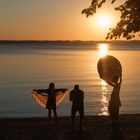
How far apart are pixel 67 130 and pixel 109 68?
17.2 ft

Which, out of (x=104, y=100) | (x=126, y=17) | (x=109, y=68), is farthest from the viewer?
(x=104, y=100)

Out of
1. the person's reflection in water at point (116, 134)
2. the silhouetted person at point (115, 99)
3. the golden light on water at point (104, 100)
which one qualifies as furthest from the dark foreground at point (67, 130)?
the golden light on water at point (104, 100)

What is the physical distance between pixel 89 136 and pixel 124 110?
18681mm

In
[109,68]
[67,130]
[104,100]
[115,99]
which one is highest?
[109,68]

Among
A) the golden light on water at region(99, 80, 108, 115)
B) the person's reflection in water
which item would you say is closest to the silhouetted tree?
the person's reflection in water

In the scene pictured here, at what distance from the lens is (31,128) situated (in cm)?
2052

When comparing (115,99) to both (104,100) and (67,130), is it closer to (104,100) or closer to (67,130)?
(67,130)

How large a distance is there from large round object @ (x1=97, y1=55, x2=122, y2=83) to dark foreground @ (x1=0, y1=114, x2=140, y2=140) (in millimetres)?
2005

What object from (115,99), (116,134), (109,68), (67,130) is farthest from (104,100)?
(116,134)

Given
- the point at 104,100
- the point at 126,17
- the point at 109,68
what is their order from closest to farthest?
the point at 126,17
the point at 109,68
the point at 104,100

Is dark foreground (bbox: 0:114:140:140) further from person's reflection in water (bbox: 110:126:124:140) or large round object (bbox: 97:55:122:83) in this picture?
large round object (bbox: 97:55:122:83)

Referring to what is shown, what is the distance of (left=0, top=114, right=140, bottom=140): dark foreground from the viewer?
18.3 metres

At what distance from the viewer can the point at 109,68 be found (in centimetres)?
2392

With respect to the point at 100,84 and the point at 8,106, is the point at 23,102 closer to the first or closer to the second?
the point at 8,106
